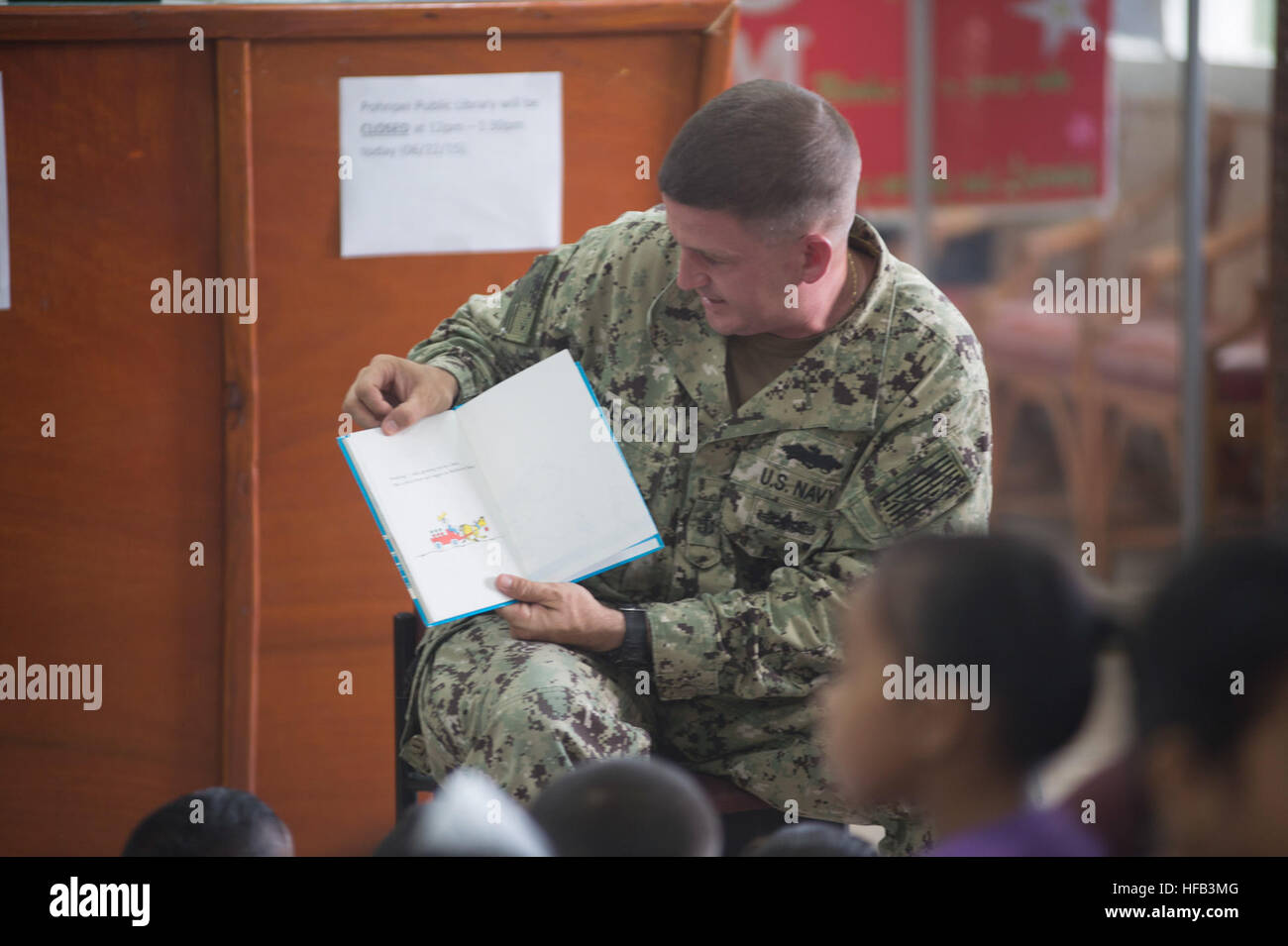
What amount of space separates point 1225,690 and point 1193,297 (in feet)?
9.06

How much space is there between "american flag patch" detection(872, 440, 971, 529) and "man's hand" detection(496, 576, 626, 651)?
369 mm

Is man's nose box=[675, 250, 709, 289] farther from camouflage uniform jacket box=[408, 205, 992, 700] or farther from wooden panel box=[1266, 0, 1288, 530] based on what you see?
wooden panel box=[1266, 0, 1288, 530]

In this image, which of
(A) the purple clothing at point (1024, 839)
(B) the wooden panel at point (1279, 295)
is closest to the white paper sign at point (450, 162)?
(A) the purple clothing at point (1024, 839)

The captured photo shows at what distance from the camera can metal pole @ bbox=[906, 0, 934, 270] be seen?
562 cm

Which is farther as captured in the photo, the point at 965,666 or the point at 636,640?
the point at 636,640

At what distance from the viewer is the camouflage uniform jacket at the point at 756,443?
1.72 meters

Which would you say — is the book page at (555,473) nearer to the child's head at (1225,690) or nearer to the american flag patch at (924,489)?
the american flag patch at (924,489)

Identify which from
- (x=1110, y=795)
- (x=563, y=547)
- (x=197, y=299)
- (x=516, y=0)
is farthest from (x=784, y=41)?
(x=1110, y=795)

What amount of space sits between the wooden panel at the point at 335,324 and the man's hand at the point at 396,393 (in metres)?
0.46

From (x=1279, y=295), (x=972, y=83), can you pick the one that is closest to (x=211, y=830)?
(x=1279, y=295)

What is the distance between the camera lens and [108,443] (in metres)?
2.21

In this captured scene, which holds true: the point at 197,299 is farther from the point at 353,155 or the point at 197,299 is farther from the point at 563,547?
the point at 563,547

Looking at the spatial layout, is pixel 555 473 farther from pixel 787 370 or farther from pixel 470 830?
pixel 470 830

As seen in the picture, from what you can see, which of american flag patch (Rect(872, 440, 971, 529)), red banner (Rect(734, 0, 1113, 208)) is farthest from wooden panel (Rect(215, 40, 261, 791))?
red banner (Rect(734, 0, 1113, 208))
